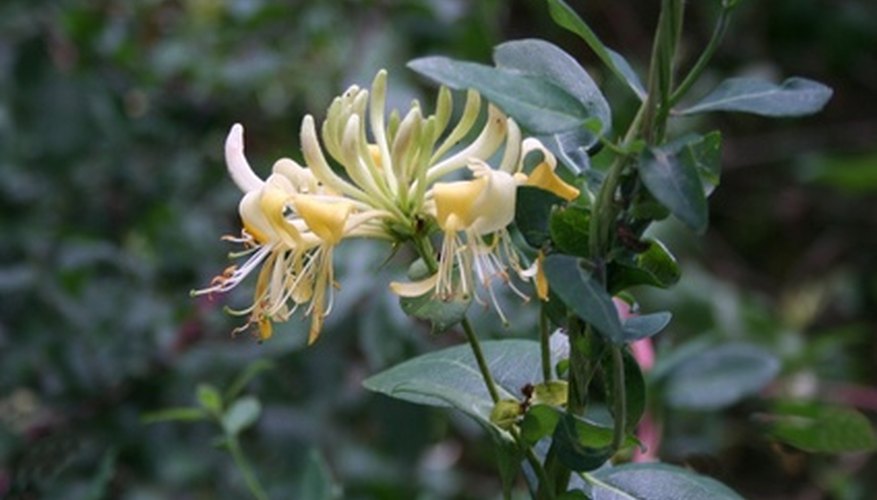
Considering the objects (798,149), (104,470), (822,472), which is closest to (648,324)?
(104,470)

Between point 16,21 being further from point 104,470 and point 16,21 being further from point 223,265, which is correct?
point 104,470

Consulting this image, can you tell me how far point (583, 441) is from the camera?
1.59 feet

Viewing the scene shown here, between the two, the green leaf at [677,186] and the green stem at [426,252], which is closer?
the green leaf at [677,186]

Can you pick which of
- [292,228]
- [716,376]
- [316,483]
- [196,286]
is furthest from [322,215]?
[196,286]

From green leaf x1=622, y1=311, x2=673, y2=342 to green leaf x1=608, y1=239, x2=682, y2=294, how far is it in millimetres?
14

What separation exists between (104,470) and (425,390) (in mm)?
315

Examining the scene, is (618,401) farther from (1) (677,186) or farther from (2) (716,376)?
(2) (716,376)

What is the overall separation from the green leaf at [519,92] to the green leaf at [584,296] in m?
0.05

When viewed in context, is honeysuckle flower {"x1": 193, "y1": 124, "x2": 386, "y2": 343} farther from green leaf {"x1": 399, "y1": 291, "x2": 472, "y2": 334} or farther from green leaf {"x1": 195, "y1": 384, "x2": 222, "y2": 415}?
green leaf {"x1": 195, "y1": 384, "x2": 222, "y2": 415}

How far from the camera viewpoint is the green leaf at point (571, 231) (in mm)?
468

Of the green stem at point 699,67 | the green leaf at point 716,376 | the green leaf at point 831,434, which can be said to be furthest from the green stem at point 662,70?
the green leaf at point 716,376

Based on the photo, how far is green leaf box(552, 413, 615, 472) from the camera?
48 centimetres

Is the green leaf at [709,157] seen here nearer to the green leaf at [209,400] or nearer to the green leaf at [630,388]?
the green leaf at [630,388]

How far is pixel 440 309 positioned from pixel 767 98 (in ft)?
0.47
